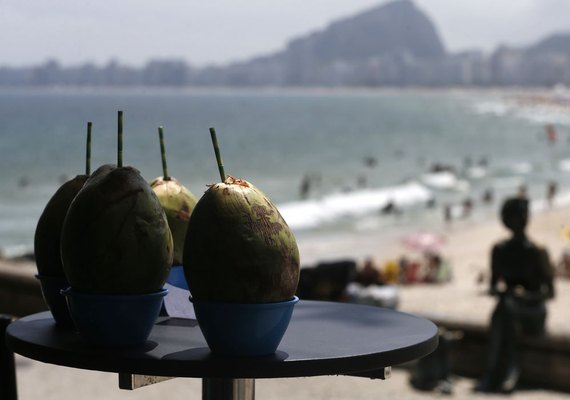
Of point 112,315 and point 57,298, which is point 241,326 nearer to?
point 112,315

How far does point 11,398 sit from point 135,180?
53.2 inches

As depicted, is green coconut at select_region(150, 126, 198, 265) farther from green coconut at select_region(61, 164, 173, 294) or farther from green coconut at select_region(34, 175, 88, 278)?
green coconut at select_region(61, 164, 173, 294)

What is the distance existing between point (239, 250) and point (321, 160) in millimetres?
75100

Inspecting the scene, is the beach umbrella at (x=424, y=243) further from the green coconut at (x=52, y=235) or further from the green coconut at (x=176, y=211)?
the green coconut at (x=52, y=235)

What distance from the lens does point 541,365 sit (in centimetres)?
771

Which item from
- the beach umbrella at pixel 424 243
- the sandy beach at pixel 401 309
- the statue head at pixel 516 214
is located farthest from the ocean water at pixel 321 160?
the beach umbrella at pixel 424 243

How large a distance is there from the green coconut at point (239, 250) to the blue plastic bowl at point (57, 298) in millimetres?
460

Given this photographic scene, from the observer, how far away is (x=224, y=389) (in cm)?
283

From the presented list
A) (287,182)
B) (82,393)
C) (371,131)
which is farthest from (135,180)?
(371,131)

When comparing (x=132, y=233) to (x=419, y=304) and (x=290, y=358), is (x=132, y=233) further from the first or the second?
(x=419, y=304)

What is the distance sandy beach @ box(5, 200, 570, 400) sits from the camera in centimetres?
771

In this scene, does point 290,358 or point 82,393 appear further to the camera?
point 82,393

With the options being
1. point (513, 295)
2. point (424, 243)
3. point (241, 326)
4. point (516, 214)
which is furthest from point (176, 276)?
point (424, 243)

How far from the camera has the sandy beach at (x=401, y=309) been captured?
771 centimetres
